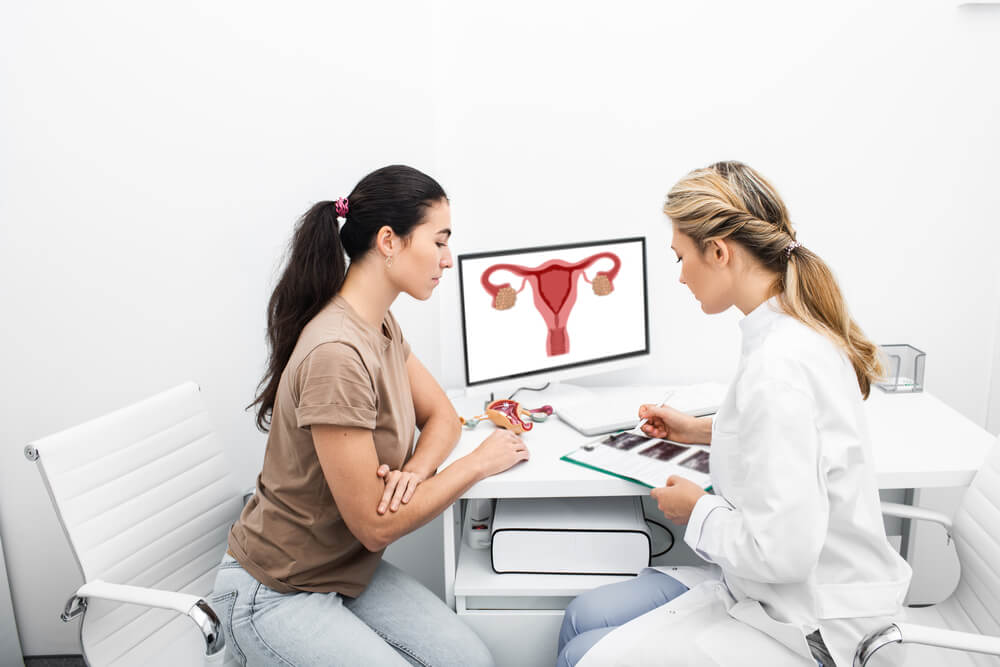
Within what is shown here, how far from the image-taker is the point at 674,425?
5.48 feet

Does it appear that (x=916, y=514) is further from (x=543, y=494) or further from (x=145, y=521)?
(x=145, y=521)

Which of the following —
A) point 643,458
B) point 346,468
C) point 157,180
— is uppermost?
point 157,180

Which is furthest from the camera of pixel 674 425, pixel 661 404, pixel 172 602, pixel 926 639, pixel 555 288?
pixel 555 288

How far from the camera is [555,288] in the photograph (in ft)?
6.24

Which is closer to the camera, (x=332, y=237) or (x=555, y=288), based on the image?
(x=332, y=237)

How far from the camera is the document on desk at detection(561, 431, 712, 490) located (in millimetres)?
1481

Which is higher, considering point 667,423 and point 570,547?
point 667,423

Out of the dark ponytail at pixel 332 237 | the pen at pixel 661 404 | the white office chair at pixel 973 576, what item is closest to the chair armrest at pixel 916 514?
the white office chair at pixel 973 576

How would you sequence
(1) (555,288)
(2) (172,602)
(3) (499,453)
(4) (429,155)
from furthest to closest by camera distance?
(4) (429,155), (1) (555,288), (3) (499,453), (2) (172,602)

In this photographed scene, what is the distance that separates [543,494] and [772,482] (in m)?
0.55

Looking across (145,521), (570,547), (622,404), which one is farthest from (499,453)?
(145,521)

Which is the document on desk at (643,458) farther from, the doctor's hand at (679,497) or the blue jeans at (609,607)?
the blue jeans at (609,607)

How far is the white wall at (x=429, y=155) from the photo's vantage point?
1.81 meters

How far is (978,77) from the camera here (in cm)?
194
